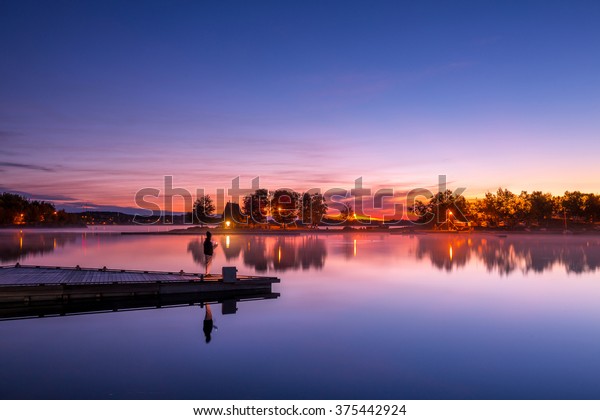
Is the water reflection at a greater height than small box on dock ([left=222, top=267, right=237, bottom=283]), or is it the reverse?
small box on dock ([left=222, top=267, right=237, bottom=283])

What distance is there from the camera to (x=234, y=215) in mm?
102688

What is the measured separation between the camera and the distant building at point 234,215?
96.1m

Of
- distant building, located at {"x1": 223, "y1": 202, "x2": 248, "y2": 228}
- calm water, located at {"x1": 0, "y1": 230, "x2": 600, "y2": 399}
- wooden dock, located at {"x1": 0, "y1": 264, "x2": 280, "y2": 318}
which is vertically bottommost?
calm water, located at {"x1": 0, "y1": 230, "x2": 600, "y2": 399}

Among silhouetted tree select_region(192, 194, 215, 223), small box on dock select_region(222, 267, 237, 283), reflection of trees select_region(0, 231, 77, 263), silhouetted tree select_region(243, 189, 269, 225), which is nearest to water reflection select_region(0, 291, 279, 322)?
small box on dock select_region(222, 267, 237, 283)

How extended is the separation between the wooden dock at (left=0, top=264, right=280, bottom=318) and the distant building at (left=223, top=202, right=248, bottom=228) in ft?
253

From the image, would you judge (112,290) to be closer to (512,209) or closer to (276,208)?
(276,208)

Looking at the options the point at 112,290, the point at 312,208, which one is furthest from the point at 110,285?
the point at 312,208

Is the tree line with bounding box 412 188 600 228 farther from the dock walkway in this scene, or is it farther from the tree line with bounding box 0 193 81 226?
the tree line with bounding box 0 193 81 226

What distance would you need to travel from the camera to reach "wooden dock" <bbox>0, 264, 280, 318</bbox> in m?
14.6

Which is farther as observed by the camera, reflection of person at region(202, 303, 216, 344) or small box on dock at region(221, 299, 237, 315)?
small box on dock at region(221, 299, 237, 315)

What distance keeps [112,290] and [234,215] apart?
8754cm

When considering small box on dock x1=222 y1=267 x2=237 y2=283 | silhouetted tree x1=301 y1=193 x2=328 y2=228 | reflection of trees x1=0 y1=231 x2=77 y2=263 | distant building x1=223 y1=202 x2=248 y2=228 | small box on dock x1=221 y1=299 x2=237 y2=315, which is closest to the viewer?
small box on dock x1=221 y1=299 x2=237 y2=315

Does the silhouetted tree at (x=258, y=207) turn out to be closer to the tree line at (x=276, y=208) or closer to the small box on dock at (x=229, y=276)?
the tree line at (x=276, y=208)

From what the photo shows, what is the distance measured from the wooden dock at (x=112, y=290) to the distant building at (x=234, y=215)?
253 feet
